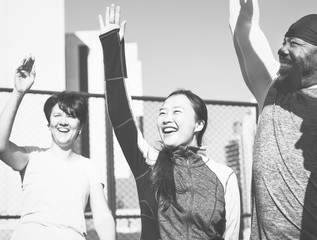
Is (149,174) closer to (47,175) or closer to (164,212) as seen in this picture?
(164,212)

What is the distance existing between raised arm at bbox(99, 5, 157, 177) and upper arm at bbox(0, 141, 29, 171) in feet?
2.10

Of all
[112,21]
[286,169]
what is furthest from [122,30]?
[286,169]

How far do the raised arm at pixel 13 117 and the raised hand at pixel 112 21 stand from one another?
486 mm

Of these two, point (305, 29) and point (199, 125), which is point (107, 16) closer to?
point (199, 125)

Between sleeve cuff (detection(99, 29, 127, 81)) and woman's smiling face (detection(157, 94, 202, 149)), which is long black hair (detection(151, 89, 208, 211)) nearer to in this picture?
woman's smiling face (detection(157, 94, 202, 149))

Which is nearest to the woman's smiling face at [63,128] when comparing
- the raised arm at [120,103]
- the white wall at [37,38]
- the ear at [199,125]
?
the raised arm at [120,103]

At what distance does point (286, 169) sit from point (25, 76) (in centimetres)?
171

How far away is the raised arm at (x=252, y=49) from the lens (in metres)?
2.62

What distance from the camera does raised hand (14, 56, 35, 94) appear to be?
3.21 meters

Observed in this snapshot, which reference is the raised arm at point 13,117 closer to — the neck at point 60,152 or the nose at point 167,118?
the neck at point 60,152

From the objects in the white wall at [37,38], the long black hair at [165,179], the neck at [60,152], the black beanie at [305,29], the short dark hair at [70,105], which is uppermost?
the white wall at [37,38]

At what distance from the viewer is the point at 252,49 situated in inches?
106

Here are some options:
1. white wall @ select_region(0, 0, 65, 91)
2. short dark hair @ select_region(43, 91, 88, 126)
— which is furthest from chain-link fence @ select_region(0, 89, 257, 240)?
white wall @ select_region(0, 0, 65, 91)

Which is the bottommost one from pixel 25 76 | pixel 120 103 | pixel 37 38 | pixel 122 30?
pixel 120 103
